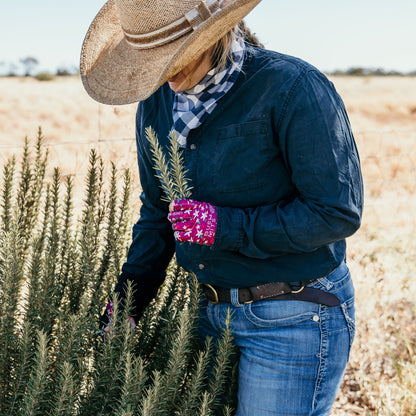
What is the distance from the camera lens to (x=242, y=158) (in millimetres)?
1725

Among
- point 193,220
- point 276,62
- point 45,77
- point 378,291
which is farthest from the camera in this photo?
point 45,77

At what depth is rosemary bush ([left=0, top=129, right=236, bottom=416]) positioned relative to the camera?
1.60 metres

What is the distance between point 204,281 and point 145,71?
705mm

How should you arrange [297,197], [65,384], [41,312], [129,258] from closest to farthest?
1. [65,384]
2. [297,197]
3. [41,312]
4. [129,258]

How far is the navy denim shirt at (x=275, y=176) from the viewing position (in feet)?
5.25

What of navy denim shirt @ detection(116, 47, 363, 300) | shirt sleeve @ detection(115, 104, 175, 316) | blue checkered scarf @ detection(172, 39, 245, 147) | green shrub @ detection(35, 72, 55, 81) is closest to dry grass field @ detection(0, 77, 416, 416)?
shirt sleeve @ detection(115, 104, 175, 316)

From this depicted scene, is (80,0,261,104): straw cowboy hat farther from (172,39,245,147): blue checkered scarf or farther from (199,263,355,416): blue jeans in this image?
(199,263,355,416): blue jeans

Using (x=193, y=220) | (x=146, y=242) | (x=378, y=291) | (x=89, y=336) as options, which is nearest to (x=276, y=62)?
(x=193, y=220)

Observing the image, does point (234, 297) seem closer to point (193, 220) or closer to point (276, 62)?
point (193, 220)

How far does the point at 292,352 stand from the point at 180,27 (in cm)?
104

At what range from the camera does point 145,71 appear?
175cm

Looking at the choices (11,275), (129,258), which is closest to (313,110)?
(129,258)

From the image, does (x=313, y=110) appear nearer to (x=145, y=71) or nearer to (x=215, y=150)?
(x=215, y=150)

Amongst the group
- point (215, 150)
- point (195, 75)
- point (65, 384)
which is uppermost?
point (195, 75)
